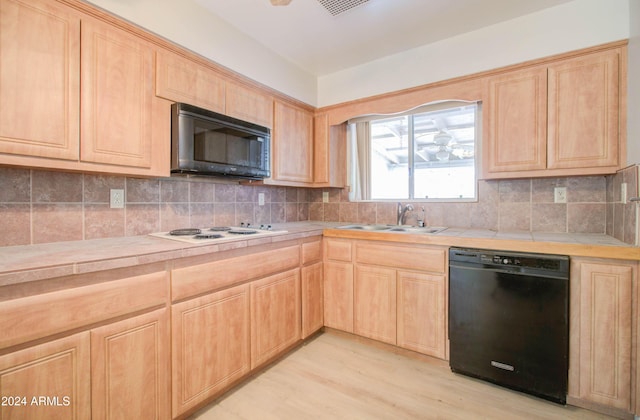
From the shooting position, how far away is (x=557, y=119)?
1951 millimetres

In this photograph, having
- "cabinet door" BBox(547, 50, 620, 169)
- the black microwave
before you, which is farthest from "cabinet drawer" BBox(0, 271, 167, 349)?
"cabinet door" BBox(547, 50, 620, 169)

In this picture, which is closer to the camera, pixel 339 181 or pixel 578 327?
pixel 578 327

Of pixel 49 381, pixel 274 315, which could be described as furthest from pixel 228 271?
Answer: pixel 49 381

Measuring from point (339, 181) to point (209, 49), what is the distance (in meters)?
1.71

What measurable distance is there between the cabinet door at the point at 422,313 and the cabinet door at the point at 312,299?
0.68 metres

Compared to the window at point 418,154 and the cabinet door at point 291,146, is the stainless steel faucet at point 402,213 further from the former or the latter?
the cabinet door at point 291,146

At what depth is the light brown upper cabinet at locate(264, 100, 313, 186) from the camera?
2591 mm

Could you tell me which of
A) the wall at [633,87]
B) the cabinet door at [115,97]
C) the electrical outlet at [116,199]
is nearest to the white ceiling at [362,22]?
the wall at [633,87]

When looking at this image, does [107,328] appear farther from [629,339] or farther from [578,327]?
[629,339]

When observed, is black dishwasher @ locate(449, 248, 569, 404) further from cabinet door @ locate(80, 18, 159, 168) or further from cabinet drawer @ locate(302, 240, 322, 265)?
cabinet door @ locate(80, 18, 159, 168)

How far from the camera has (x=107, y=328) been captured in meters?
1.20

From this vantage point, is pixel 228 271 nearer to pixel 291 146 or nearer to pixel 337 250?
pixel 337 250

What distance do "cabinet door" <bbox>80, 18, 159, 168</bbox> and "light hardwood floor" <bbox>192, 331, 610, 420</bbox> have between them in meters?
1.53

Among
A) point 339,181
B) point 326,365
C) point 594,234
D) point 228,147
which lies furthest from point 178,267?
point 594,234
